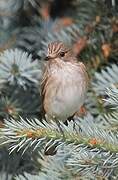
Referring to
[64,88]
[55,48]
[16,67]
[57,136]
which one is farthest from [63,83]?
[57,136]

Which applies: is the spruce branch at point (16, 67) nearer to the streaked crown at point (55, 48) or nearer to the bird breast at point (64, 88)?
the streaked crown at point (55, 48)

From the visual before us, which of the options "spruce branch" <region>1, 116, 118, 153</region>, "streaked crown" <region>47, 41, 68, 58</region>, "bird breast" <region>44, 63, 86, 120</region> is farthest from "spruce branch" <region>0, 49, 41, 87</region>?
"spruce branch" <region>1, 116, 118, 153</region>

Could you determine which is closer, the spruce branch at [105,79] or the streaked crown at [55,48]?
the spruce branch at [105,79]

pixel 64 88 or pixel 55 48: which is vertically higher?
pixel 55 48

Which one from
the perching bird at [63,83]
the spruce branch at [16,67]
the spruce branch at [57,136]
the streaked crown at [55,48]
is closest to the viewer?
the spruce branch at [57,136]

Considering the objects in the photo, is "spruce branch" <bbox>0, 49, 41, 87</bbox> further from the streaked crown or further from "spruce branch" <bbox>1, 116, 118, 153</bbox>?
"spruce branch" <bbox>1, 116, 118, 153</bbox>

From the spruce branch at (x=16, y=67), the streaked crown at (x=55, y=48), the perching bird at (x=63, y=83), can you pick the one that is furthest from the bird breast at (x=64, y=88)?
the spruce branch at (x=16, y=67)

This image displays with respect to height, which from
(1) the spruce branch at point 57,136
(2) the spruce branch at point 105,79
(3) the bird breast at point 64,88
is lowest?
(1) the spruce branch at point 57,136

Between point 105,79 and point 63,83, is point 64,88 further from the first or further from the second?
point 105,79
